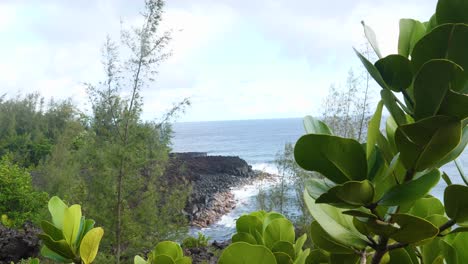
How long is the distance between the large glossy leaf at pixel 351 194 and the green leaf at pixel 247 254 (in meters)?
0.08

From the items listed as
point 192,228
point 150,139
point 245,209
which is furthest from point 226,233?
point 150,139

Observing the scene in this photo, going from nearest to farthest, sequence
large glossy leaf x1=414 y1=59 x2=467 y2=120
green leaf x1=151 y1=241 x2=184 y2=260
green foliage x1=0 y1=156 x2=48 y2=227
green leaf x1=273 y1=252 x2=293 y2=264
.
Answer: large glossy leaf x1=414 y1=59 x2=467 y2=120
green leaf x1=273 y1=252 x2=293 y2=264
green leaf x1=151 y1=241 x2=184 y2=260
green foliage x1=0 y1=156 x2=48 y2=227

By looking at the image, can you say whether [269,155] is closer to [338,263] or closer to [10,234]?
[10,234]

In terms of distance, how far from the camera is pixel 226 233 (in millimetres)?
12641

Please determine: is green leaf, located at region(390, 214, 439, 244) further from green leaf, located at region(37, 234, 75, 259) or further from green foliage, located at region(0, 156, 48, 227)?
green foliage, located at region(0, 156, 48, 227)

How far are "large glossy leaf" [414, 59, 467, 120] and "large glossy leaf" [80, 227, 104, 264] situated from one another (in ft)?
1.41

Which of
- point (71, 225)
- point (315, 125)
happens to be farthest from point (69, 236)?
point (315, 125)

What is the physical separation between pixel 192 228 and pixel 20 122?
469 inches

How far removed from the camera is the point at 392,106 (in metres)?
0.36

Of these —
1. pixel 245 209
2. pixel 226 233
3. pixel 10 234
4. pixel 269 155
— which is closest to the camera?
pixel 10 234

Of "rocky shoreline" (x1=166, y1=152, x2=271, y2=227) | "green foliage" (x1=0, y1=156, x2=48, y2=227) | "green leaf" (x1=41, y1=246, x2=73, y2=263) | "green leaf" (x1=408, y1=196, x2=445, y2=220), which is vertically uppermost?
"green leaf" (x1=408, y1=196, x2=445, y2=220)

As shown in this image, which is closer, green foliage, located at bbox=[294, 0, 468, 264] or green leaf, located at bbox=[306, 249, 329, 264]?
green foliage, located at bbox=[294, 0, 468, 264]

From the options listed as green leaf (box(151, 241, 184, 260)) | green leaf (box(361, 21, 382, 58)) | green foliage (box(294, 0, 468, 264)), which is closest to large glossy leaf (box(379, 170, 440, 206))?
green foliage (box(294, 0, 468, 264))

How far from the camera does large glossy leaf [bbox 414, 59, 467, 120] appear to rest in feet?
1.01
